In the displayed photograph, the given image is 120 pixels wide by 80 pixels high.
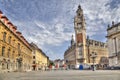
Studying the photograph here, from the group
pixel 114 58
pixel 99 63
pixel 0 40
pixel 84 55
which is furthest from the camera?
pixel 99 63

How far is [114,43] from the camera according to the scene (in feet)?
294

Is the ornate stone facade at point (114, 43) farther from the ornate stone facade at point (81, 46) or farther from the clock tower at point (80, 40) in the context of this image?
the clock tower at point (80, 40)

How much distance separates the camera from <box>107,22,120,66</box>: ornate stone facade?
8650 cm

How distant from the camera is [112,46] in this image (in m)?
91.4

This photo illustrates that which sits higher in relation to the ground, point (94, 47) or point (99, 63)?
point (94, 47)

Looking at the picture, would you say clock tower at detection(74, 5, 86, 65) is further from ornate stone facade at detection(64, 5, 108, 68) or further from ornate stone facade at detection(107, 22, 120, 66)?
ornate stone facade at detection(107, 22, 120, 66)

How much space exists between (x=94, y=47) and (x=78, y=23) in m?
21.2

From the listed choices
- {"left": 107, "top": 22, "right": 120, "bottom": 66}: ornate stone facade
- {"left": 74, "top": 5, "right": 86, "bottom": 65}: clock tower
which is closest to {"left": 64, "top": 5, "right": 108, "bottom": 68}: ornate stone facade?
{"left": 74, "top": 5, "right": 86, "bottom": 65}: clock tower

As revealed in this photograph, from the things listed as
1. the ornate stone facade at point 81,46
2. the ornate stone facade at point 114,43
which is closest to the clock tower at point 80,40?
the ornate stone facade at point 81,46

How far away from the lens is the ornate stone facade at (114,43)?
8650 cm

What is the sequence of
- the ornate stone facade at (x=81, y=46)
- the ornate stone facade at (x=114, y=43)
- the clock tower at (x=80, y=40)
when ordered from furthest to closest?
the ornate stone facade at (x=81, y=46), the clock tower at (x=80, y=40), the ornate stone facade at (x=114, y=43)

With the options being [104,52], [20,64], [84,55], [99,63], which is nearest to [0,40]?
[20,64]

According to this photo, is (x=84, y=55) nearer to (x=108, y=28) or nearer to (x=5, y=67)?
(x=108, y=28)

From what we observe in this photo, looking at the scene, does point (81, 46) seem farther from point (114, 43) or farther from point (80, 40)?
point (114, 43)
